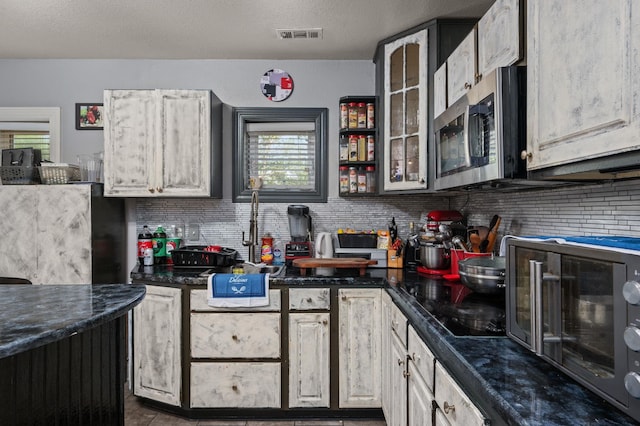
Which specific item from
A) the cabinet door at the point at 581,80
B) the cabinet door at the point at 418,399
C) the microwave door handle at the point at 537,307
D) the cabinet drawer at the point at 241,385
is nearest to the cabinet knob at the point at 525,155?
the cabinet door at the point at 581,80

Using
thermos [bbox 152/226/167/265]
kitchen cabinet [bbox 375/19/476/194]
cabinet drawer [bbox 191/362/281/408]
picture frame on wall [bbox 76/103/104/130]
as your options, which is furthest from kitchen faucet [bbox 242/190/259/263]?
picture frame on wall [bbox 76/103/104/130]

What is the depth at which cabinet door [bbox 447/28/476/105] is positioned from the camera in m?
1.88

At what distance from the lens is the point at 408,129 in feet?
8.93

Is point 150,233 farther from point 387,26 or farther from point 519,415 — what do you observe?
point 519,415

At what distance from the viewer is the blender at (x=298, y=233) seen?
3.05m

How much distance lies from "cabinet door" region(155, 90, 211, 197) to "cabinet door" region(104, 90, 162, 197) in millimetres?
74

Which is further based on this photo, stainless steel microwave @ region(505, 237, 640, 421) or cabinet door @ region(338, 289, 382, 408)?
cabinet door @ region(338, 289, 382, 408)

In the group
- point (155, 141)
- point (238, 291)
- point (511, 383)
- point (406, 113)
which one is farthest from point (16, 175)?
point (511, 383)

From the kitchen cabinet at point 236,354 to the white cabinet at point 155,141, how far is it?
2.97 feet

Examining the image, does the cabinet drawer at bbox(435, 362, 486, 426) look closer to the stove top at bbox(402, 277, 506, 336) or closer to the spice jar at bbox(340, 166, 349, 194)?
the stove top at bbox(402, 277, 506, 336)

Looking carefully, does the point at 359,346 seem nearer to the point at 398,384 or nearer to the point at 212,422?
the point at 398,384

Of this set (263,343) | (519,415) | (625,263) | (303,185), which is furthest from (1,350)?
(303,185)

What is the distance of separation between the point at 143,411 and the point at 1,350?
215cm

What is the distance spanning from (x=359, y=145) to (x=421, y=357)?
1.85 m
